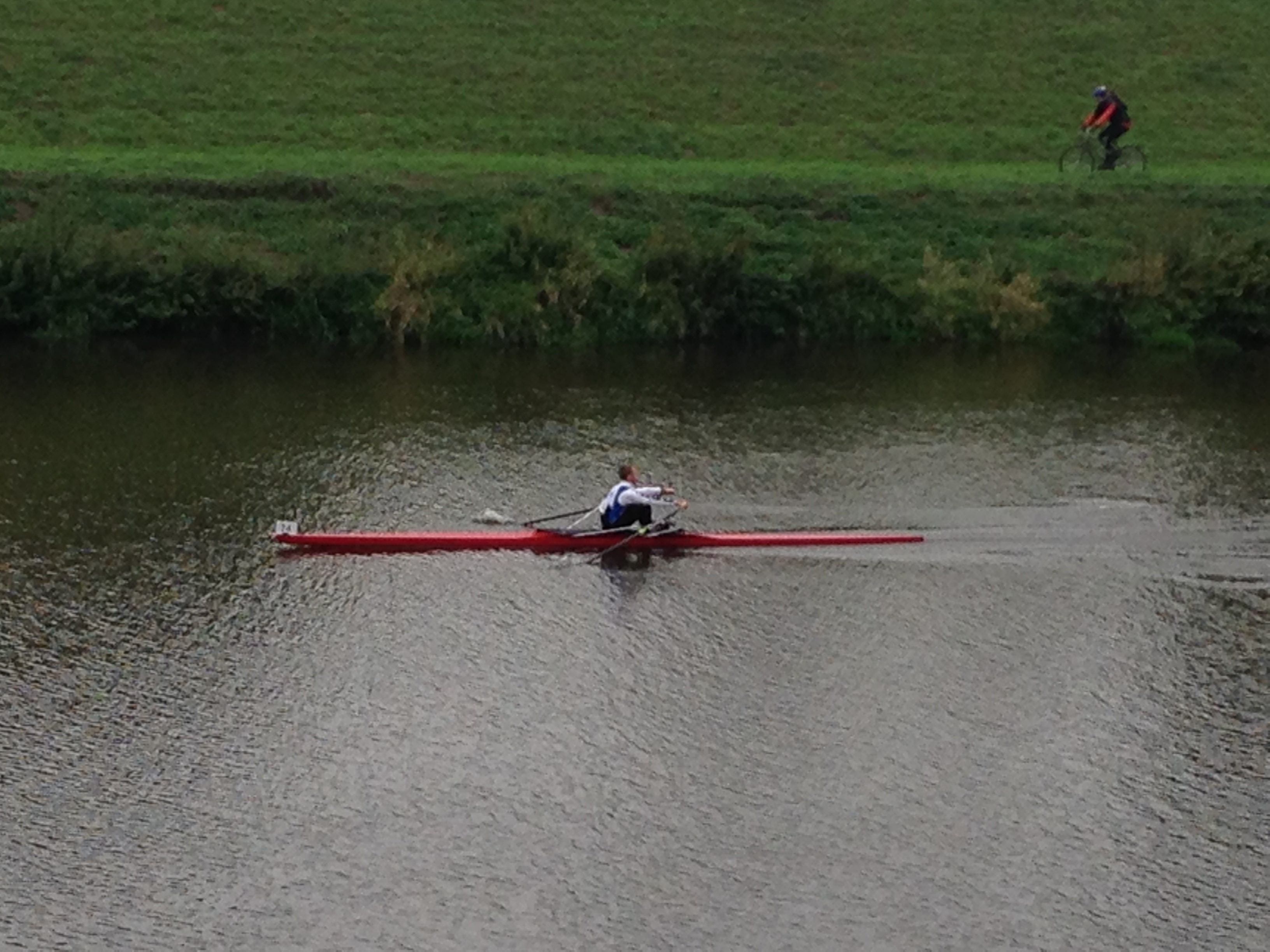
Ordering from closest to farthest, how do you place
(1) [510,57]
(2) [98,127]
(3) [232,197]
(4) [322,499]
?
(4) [322,499], (3) [232,197], (2) [98,127], (1) [510,57]

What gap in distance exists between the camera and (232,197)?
182ft

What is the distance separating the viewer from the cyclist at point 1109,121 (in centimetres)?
5309

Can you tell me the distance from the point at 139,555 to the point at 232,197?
24174 mm

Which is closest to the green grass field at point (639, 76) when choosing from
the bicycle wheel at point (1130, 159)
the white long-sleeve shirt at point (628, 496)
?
the bicycle wheel at point (1130, 159)

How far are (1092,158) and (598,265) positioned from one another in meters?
16.7

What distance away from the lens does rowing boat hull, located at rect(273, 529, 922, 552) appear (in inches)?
1359

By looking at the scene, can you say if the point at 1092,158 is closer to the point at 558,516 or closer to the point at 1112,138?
the point at 1112,138

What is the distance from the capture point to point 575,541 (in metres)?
34.8

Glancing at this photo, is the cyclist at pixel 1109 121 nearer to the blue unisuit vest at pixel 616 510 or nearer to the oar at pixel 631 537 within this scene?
the oar at pixel 631 537

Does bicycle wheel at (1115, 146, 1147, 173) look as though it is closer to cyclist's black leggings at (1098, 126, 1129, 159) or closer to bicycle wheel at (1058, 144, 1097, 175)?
cyclist's black leggings at (1098, 126, 1129, 159)

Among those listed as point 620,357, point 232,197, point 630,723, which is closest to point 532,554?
point 630,723

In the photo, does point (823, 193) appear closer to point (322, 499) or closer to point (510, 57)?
point (510, 57)

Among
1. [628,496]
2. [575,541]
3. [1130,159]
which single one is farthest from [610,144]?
[575,541]

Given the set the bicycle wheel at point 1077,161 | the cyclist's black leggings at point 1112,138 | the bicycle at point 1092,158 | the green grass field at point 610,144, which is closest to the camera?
the green grass field at point 610,144
